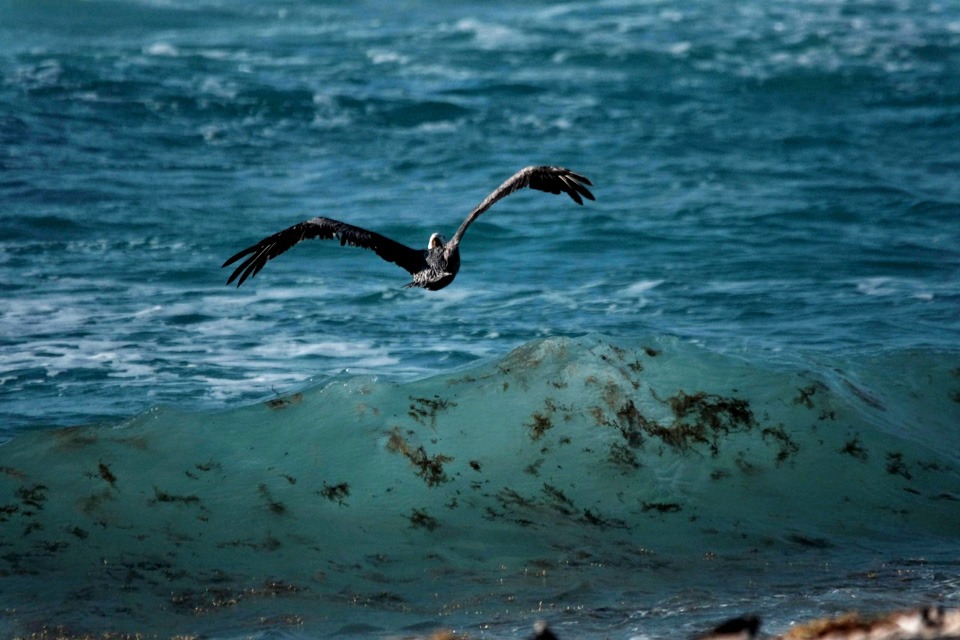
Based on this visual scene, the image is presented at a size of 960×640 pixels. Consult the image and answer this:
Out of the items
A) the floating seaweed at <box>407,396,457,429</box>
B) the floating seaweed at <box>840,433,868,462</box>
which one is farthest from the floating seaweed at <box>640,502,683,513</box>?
the floating seaweed at <box>407,396,457,429</box>

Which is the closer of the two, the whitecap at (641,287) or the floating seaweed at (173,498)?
the floating seaweed at (173,498)

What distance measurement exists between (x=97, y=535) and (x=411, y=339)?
4.79 metres

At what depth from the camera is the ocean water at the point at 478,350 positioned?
796 cm

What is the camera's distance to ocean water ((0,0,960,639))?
314 inches

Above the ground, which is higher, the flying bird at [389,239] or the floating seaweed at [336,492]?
the flying bird at [389,239]

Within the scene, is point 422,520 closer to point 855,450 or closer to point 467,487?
point 467,487

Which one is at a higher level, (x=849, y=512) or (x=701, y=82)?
(x=701, y=82)

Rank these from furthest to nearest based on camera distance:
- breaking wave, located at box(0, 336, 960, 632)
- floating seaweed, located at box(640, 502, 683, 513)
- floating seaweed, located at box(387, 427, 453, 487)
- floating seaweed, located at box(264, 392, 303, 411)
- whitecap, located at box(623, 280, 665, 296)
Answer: whitecap, located at box(623, 280, 665, 296)
floating seaweed, located at box(264, 392, 303, 411)
floating seaweed, located at box(387, 427, 453, 487)
floating seaweed, located at box(640, 502, 683, 513)
breaking wave, located at box(0, 336, 960, 632)

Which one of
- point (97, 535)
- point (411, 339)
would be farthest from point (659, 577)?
point (411, 339)

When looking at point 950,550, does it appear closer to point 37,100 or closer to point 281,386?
point 281,386

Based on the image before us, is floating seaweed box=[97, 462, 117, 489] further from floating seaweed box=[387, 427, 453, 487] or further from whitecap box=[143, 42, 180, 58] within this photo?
whitecap box=[143, 42, 180, 58]

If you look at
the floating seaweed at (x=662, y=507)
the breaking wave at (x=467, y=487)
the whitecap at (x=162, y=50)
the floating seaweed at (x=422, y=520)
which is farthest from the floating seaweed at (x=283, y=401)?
the whitecap at (x=162, y=50)

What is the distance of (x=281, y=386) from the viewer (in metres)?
11.1

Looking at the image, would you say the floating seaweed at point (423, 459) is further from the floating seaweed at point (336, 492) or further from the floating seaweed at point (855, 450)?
the floating seaweed at point (855, 450)
